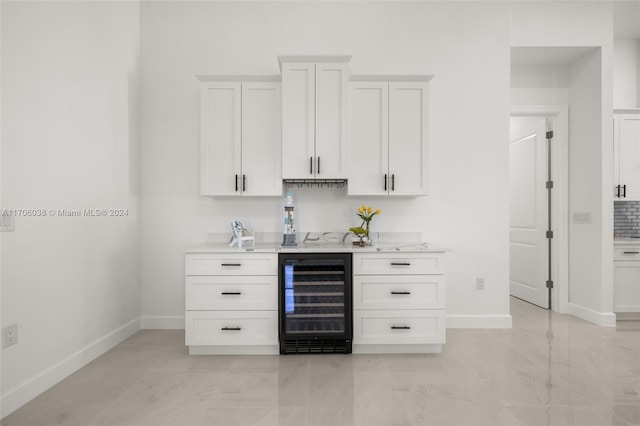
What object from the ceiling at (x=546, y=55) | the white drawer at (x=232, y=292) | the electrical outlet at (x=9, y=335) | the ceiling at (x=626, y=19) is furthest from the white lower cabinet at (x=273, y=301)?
the ceiling at (x=626, y=19)

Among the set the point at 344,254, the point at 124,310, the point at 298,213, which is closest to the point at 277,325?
the point at 344,254

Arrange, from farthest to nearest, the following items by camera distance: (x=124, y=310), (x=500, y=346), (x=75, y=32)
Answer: (x=124, y=310), (x=500, y=346), (x=75, y=32)

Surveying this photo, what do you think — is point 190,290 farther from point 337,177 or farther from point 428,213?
point 428,213

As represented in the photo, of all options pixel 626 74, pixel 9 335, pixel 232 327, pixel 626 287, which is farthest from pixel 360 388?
pixel 626 74

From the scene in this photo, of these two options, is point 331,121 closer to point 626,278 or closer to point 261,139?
point 261,139

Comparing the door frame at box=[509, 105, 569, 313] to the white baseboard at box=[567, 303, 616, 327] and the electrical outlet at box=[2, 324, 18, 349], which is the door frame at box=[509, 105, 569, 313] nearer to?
the white baseboard at box=[567, 303, 616, 327]

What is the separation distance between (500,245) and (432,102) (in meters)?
1.64

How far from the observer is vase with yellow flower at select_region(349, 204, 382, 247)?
3266 mm

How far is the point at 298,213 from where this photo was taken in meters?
3.67

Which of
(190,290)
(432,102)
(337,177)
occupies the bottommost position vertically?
(190,290)

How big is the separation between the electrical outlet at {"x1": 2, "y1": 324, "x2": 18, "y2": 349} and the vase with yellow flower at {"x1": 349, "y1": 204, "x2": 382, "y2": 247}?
244 cm

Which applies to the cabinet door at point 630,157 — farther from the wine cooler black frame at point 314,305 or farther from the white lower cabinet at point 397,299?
the wine cooler black frame at point 314,305

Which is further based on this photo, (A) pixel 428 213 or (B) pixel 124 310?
(A) pixel 428 213

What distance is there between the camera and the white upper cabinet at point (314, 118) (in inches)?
→ 123
